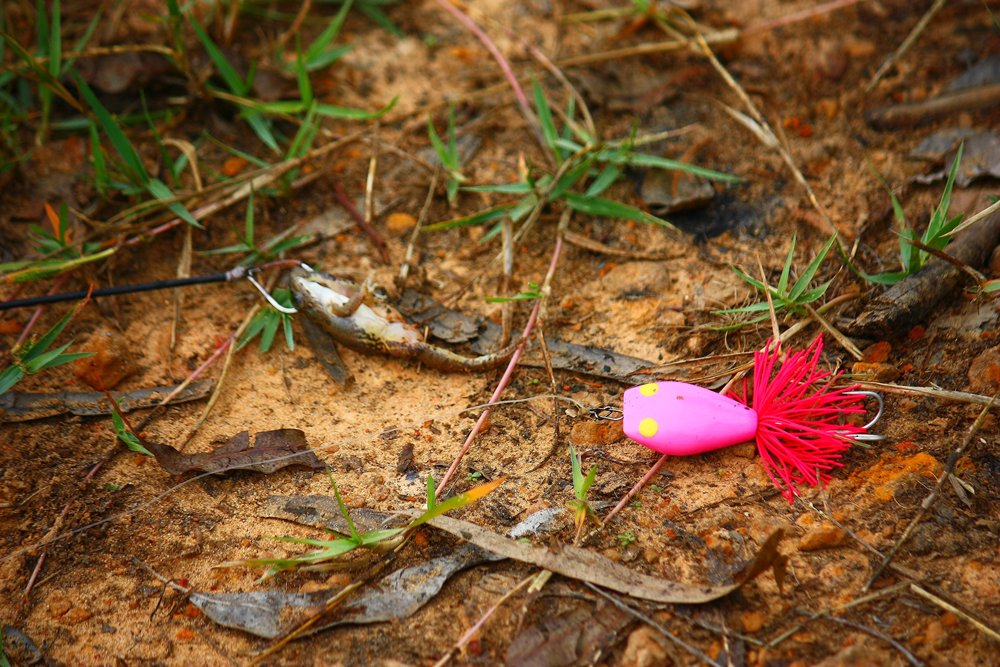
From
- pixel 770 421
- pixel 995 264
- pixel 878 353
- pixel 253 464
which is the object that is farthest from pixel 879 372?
pixel 253 464

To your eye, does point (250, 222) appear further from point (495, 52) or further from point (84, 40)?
point (495, 52)

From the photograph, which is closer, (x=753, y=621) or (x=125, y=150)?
(x=753, y=621)

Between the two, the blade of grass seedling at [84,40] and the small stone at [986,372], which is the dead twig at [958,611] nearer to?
the small stone at [986,372]

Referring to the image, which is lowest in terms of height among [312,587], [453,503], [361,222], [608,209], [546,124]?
[312,587]

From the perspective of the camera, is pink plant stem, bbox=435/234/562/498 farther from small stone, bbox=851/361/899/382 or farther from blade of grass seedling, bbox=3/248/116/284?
blade of grass seedling, bbox=3/248/116/284

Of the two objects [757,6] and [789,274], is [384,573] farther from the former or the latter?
[757,6]

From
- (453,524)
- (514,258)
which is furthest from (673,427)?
(514,258)

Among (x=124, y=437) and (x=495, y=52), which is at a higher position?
(x=495, y=52)

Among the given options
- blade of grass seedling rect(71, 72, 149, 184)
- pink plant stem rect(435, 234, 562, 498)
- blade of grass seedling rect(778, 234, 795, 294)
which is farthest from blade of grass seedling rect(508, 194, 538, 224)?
blade of grass seedling rect(71, 72, 149, 184)
